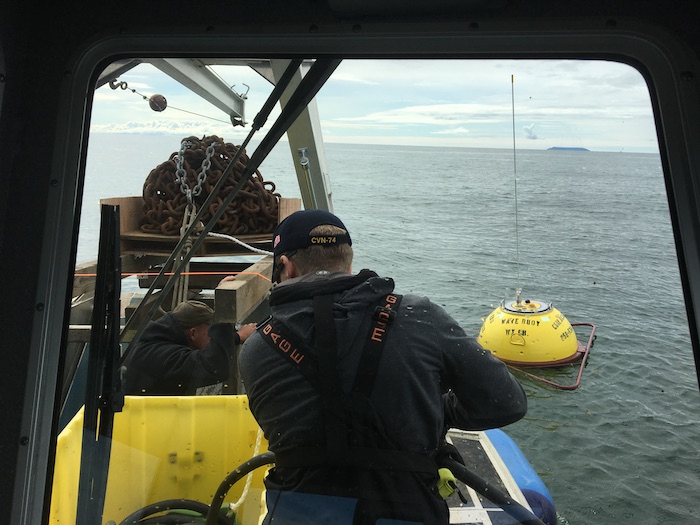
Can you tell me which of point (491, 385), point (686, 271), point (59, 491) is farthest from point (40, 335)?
point (686, 271)

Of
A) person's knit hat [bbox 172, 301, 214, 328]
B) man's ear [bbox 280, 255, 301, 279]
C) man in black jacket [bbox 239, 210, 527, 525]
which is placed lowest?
man in black jacket [bbox 239, 210, 527, 525]

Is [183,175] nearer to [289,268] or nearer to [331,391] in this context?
[289,268]

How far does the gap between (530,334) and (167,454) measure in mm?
4341

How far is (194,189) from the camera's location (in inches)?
88.7

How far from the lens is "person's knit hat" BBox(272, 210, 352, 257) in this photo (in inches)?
61.6

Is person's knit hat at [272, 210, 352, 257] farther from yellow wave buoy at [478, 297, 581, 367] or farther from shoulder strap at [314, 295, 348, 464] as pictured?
yellow wave buoy at [478, 297, 581, 367]

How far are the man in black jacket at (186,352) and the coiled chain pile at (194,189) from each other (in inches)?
14.1

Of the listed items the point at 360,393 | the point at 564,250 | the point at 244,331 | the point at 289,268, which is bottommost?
the point at 360,393

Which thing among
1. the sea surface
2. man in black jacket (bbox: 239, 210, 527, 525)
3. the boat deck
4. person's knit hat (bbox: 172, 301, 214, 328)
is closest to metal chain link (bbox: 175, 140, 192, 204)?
the sea surface

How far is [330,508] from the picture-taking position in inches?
55.1

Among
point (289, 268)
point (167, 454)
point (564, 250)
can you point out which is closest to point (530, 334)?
point (564, 250)

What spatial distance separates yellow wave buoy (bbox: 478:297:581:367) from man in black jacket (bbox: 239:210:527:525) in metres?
1.45

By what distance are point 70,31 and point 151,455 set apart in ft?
4.25

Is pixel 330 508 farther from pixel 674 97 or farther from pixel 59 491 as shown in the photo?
pixel 674 97
